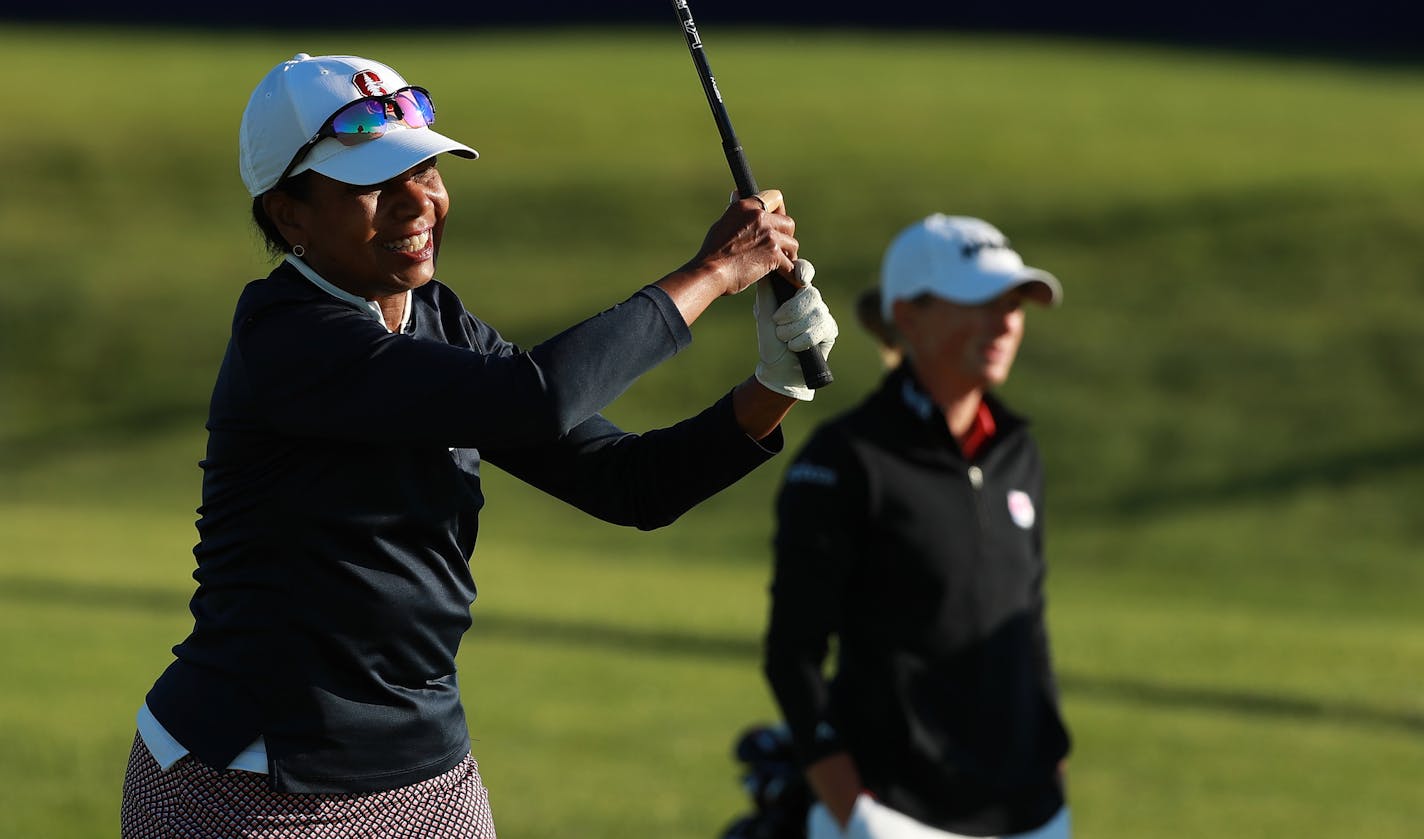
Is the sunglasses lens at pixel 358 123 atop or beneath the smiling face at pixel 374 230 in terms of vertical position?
atop

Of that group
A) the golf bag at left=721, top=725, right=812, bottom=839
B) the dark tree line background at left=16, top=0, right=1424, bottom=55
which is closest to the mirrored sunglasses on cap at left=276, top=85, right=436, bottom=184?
the golf bag at left=721, top=725, right=812, bottom=839

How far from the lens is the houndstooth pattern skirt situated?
10.8ft

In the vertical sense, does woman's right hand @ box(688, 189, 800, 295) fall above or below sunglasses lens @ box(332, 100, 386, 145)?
below

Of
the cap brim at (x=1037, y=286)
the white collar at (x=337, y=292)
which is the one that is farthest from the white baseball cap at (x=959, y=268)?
the white collar at (x=337, y=292)

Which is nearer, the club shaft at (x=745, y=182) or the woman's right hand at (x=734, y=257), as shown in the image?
the woman's right hand at (x=734, y=257)

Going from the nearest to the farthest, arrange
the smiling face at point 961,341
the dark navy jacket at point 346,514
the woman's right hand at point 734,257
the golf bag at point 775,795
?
1. the dark navy jacket at point 346,514
2. the woman's right hand at point 734,257
3. the smiling face at point 961,341
4. the golf bag at point 775,795

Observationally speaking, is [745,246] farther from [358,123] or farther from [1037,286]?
[1037,286]

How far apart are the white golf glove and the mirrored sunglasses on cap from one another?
0.65 m

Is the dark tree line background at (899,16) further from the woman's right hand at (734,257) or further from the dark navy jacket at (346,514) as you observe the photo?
the dark navy jacket at (346,514)

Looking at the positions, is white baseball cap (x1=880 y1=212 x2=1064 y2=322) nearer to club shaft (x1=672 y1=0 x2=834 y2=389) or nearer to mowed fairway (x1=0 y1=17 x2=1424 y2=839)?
club shaft (x1=672 y1=0 x2=834 y2=389)

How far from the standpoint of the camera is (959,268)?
517 cm

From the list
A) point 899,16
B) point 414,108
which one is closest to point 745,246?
point 414,108

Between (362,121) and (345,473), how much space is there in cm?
56

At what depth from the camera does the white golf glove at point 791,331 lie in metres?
3.47
